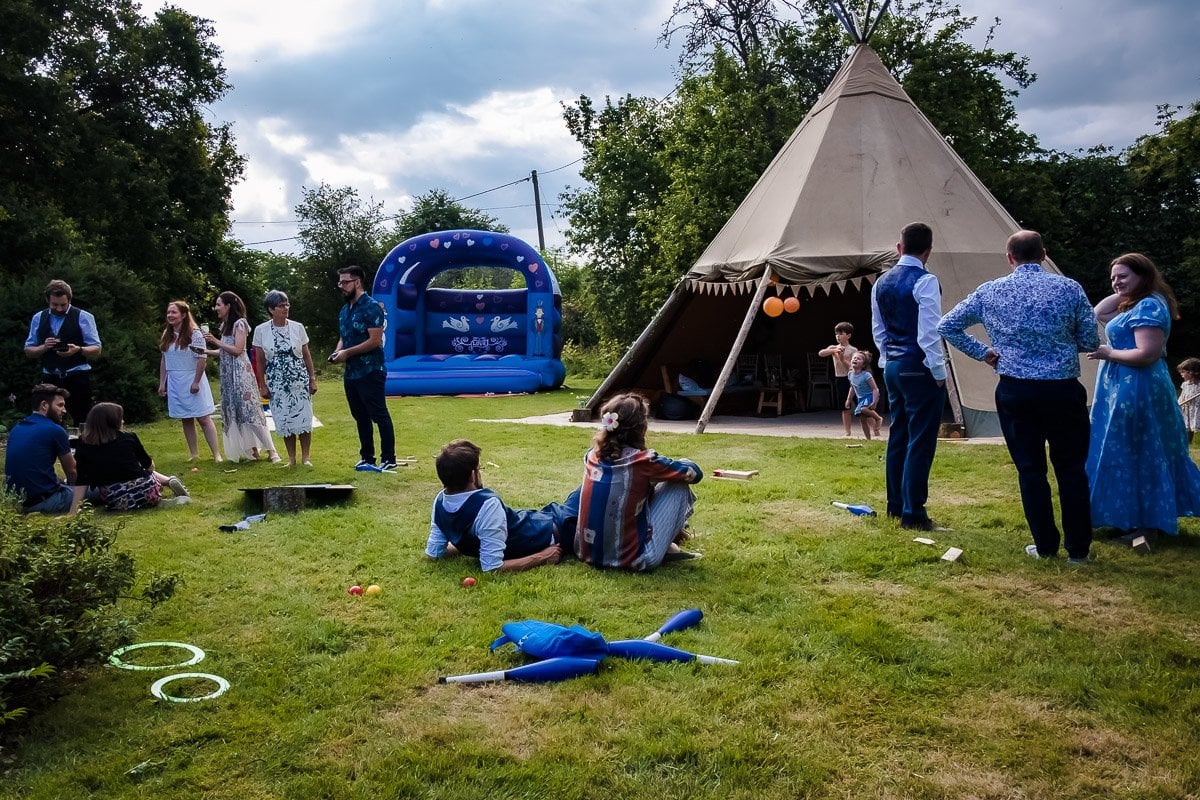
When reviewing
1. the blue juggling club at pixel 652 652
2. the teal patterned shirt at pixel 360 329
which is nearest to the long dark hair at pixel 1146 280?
the blue juggling club at pixel 652 652

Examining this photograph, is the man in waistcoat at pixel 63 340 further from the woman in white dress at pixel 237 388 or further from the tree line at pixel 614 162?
the tree line at pixel 614 162

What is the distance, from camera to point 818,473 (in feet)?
25.0

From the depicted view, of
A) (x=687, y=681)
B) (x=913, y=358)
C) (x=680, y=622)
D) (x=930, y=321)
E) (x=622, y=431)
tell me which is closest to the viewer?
(x=687, y=681)

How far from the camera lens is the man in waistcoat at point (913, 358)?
521cm

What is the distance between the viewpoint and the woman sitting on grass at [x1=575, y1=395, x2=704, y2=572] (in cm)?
452

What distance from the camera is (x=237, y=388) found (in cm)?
852

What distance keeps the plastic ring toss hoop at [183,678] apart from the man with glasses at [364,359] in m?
4.76

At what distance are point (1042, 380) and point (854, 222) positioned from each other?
271 inches

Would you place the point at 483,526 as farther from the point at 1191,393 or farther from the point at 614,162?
the point at 614,162

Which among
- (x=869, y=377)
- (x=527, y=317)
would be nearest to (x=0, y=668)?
(x=869, y=377)

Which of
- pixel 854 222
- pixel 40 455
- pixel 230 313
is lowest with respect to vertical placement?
pixel 40 455

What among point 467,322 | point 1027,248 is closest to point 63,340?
point 1027,248

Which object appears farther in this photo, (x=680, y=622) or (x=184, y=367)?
(x=184, y=367)

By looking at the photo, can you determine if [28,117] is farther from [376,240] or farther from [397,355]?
[376,240]
